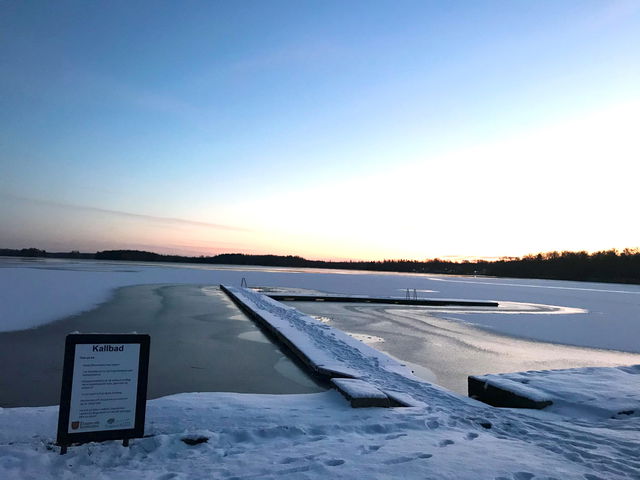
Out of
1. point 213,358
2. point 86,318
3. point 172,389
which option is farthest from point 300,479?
point 86,318

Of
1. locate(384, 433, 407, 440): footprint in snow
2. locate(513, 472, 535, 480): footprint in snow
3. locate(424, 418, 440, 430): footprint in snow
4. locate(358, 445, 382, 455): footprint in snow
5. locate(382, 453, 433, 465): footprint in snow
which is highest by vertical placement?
locate(513, 472, 535, 480): footprint in snow

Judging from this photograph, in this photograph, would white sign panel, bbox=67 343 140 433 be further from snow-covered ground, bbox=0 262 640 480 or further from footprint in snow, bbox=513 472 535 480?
footprint in snow, bbox=513 472 535 480

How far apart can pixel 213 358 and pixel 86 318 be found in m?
6.37

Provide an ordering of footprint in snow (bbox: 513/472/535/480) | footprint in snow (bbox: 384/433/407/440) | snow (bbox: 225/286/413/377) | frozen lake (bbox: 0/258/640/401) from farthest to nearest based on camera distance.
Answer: frozen lake (bbox: 0/258/640/401), snow (bbox: 225/286/413/377), footprint in snow (bbox: 384/433/407/440), footprint in snow (bbox: 513/472/535/480)

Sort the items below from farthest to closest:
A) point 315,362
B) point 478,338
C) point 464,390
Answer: point 478,338
point 315,362
point 464,390

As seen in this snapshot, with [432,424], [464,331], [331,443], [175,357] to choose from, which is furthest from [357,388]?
[464,331]

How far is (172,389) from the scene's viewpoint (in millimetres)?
6297

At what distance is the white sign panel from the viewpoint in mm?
3732

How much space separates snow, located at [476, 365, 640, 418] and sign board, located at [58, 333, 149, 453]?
15.7 ft

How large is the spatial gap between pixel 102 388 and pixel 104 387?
0.05 ft

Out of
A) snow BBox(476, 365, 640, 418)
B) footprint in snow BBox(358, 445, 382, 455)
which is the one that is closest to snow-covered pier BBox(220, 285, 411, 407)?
footprint in snow BBox(358, 445, 382, 455)

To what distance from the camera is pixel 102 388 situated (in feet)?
12.5

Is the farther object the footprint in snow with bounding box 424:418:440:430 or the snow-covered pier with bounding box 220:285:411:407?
the snow-covered pier with bounding box 220:285:411:407

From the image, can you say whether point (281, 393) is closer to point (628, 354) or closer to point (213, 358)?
point (213, 358)
